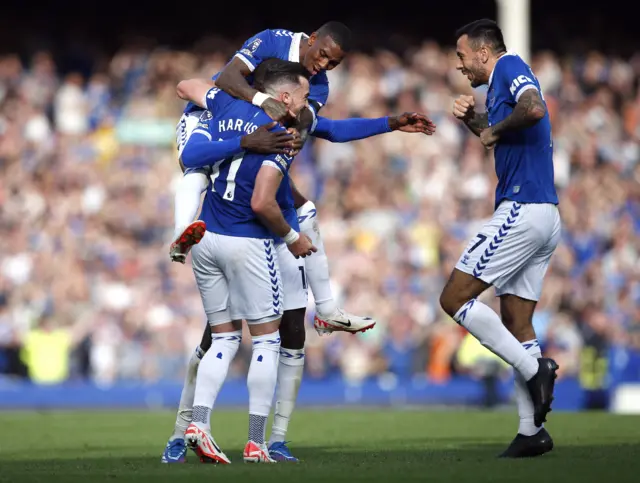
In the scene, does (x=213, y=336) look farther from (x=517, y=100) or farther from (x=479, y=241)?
(x=517, y=100)

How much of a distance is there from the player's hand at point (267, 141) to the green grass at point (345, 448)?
6.17ft

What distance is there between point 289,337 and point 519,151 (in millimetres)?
1923

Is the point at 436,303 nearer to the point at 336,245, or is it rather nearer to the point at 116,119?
the point at 336,245

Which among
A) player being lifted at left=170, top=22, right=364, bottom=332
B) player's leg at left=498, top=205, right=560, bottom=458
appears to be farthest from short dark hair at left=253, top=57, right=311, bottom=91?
player's leg at left=498, top=205, right=560, bottom=458

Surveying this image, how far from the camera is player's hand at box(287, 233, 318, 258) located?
7.87m

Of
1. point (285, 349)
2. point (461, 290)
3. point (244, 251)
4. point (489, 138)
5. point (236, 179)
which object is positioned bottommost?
point (285, 349)

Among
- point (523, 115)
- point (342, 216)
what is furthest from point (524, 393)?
point (342, 216)

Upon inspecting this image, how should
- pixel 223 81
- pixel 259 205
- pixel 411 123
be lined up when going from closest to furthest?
pixel 259 205 < pixel 223 81 < pixel 411 123

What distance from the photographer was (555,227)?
8.05 m

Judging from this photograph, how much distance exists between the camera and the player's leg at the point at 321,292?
28.5 feet

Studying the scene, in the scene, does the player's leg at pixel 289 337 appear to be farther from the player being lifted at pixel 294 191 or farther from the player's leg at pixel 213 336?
the player's leg at pixel 213 336

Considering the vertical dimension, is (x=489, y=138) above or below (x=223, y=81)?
below

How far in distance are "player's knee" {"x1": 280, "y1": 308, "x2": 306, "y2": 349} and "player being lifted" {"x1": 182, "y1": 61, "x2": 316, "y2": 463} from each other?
17.6 inches

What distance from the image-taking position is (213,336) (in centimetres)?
800
